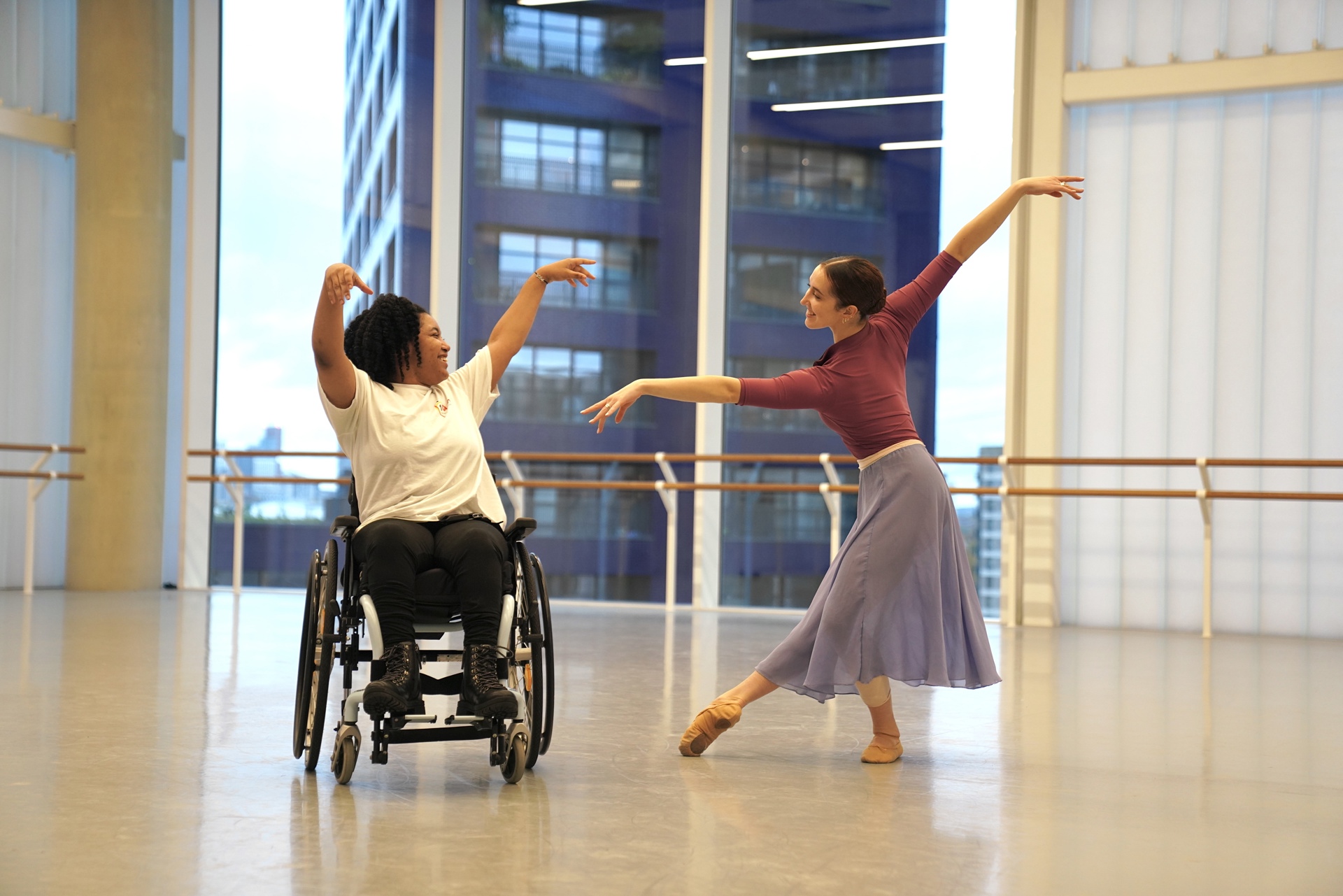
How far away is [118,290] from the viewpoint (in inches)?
257

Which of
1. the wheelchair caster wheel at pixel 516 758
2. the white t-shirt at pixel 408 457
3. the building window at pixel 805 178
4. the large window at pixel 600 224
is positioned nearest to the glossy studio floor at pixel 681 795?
the wheelchair caster wheel at pixel 516 758

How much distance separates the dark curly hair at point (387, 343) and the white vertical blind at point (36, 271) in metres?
5.13

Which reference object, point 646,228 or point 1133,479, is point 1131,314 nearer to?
point 1133,479

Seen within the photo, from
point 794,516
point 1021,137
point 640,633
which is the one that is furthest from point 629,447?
point 1021,137

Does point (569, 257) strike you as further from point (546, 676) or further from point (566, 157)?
point (546, 676)

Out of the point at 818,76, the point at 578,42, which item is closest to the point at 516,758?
the point at 818,76

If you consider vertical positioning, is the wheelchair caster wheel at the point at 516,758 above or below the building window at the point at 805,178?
below

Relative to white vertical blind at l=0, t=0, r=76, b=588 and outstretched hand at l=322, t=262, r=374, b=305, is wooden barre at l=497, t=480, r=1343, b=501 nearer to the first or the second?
white vertical blind at l=0, t=0, r=76, b=588

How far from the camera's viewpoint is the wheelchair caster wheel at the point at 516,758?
206 cm

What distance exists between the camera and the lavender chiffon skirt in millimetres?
2340

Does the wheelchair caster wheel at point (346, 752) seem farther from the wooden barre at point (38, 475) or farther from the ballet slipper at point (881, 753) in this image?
the wooden barre at point (38, 475)

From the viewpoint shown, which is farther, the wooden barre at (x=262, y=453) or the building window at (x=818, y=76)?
the wooden barre at (x=262, y=453)

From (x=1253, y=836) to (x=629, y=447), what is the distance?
5.17m

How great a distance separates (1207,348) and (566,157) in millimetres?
3550
